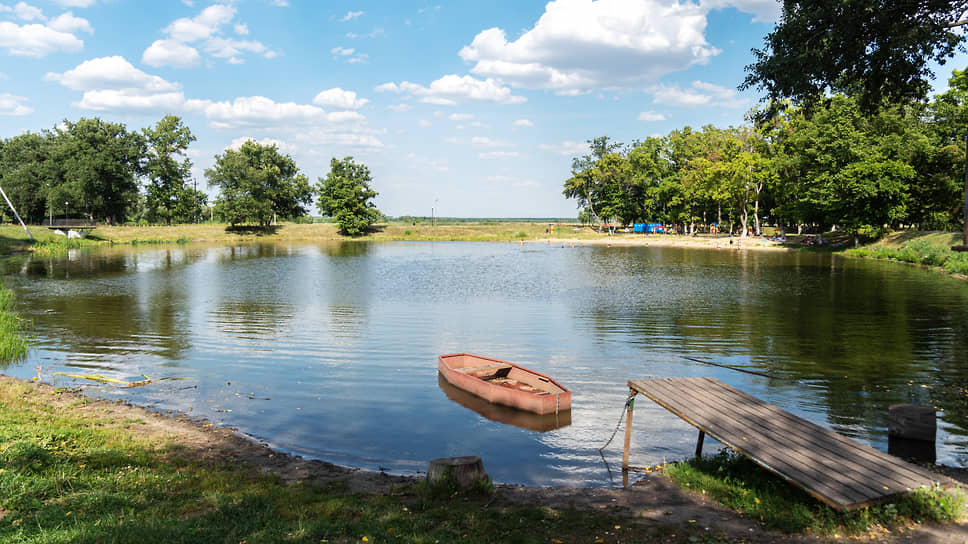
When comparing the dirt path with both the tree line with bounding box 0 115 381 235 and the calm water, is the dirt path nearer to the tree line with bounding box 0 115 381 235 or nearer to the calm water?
the calm water

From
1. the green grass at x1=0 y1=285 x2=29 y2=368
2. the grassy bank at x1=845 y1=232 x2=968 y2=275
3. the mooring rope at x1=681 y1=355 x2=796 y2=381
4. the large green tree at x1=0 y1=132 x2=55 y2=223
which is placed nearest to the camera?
the mooring rope at x1=681 y1=355 x2=796 y2=381

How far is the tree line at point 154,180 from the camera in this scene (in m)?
95.0

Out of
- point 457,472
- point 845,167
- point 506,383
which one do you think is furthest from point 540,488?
point 845,167

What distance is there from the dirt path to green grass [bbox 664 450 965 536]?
0.55 feet

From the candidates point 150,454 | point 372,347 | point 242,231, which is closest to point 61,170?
point 242,231

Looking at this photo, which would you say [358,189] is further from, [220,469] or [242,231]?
[220,469]

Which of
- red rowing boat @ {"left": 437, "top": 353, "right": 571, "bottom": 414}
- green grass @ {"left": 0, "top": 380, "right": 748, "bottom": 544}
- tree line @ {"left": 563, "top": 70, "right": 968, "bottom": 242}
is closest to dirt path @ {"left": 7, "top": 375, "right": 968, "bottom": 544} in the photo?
green grass @ {"left": 0, "top": 380, "right": 748, "bottom": 544}

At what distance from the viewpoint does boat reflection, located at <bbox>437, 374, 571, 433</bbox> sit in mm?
13656

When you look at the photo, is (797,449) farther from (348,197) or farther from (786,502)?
(348,197)

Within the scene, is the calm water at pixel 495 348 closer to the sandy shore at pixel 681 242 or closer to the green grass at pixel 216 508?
the green grass at pixel 216 508

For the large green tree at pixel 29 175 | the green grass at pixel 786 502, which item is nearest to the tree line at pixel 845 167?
the green grass at pixel 786 502

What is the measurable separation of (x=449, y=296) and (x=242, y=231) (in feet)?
280

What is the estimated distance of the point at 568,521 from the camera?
307 inches

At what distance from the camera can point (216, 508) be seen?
25.4 feet
